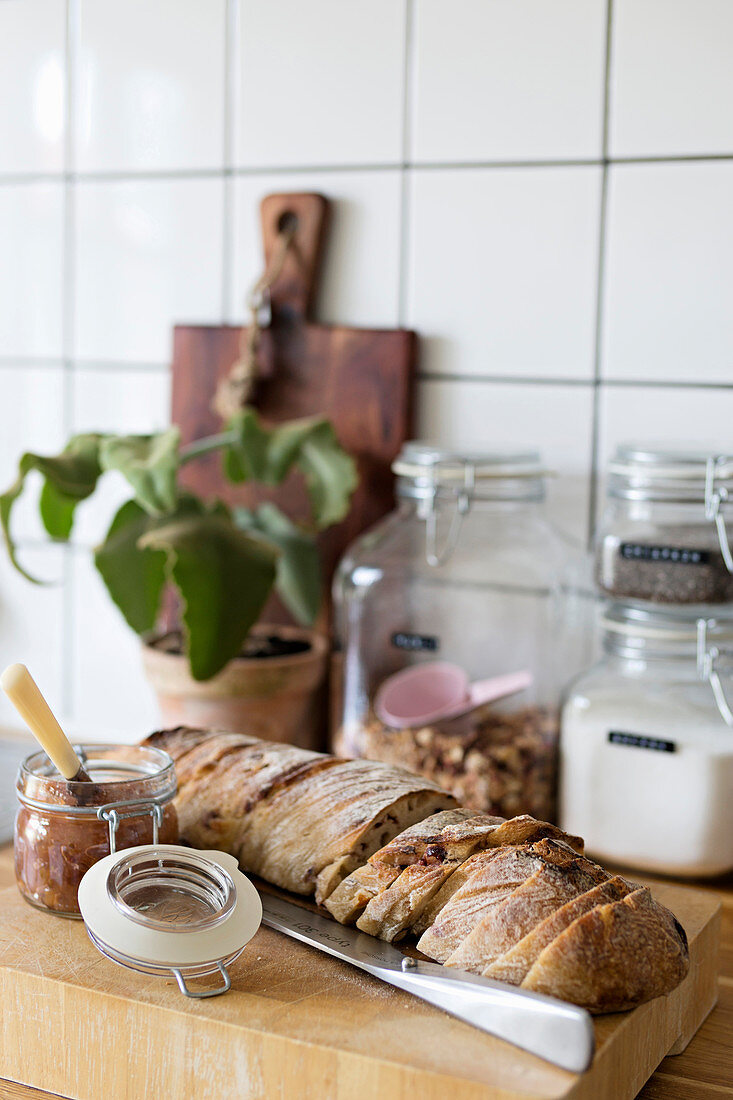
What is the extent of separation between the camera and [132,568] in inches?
43.3

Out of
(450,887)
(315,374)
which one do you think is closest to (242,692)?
(315,374)

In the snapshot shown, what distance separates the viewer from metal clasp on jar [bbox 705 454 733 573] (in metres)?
0.95

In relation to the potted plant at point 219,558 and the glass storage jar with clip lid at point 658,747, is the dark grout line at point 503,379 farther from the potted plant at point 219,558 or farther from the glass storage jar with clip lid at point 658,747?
the glass storage jar with clip lid at point 658,747

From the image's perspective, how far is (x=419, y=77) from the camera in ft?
A: 3.81

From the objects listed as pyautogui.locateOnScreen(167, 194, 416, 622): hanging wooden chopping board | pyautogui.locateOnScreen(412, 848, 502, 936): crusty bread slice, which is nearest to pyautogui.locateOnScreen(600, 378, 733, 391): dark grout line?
pyautogui.locateOnScreen(167, 194, 416, 622): hanging wooden chopping board

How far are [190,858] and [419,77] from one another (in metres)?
0.82

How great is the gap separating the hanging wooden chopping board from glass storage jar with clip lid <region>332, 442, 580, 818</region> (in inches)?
2.8

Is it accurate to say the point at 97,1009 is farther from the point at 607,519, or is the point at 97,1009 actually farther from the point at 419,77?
the point at 419,77

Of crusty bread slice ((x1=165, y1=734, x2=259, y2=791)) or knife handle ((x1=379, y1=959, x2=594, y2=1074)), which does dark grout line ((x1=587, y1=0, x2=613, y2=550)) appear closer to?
crusty bread slice ((x1=165, y1=734, x2=259, y2=791))

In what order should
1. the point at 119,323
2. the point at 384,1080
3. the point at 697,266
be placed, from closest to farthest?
the point at 384,1080
the point at 697,266
the point at 119,323

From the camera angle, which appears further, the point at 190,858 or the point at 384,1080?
the point at 190,858

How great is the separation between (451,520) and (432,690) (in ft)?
0.54

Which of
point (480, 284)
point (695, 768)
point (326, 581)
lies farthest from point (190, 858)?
point (480, 284)

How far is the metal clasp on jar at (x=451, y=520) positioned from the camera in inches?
41.8
